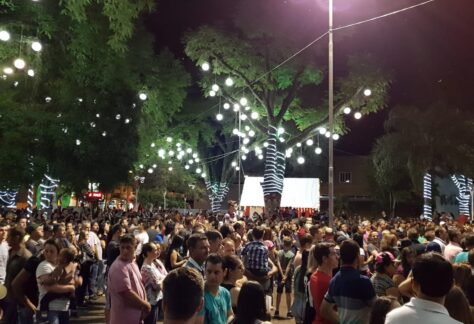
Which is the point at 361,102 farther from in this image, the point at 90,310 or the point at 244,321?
the point at 244,321

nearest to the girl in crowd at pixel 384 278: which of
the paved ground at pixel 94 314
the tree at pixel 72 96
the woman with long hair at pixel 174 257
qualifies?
the woman with long hair at pixel 174 257

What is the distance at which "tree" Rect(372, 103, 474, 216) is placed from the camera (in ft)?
97.7

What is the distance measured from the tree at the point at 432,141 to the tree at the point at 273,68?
400cm

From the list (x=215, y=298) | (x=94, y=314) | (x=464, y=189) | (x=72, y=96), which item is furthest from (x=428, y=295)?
(x=464, y=189)

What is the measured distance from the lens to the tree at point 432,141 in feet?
97.7

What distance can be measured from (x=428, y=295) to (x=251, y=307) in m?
1.25

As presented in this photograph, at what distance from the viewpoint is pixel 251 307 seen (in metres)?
3.78

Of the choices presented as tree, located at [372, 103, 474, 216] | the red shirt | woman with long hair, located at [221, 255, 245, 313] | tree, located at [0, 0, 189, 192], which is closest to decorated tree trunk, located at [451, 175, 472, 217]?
tree, located at [372, 103, 474, 216]

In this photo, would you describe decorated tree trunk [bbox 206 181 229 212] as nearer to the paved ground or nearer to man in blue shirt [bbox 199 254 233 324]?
the paved ground

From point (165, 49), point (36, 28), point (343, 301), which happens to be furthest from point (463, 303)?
point (165, 49)

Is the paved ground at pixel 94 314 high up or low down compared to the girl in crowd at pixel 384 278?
down

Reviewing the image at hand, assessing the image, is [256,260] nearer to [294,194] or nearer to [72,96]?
[72,96]

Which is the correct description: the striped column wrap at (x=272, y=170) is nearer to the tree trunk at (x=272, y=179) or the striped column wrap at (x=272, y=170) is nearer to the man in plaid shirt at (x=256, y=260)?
the tree trunk at (x=272, y=179)

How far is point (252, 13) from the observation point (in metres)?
25.7
